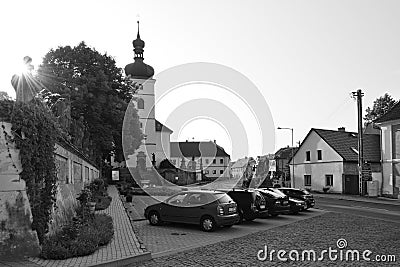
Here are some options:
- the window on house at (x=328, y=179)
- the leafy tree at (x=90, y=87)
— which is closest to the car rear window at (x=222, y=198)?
the leafy tree at (x=90, y=87)

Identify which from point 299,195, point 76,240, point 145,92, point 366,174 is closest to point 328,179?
point 366,174

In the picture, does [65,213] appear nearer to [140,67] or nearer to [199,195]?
[199,195]

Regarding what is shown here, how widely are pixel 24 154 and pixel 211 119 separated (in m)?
11.2

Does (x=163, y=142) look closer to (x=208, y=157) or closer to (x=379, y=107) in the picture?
(x=208, y=157)

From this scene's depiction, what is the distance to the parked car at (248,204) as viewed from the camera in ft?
56.4

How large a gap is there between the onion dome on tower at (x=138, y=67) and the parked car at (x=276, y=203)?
5056cm

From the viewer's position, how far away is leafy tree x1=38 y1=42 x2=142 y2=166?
33.1 meters

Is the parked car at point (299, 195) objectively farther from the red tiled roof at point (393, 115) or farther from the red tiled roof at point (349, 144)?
the red tiled roof at point (349, 144)

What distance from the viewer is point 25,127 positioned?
9.48 meters

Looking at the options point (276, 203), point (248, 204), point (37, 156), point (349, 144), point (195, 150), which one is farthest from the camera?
point (195, 150)

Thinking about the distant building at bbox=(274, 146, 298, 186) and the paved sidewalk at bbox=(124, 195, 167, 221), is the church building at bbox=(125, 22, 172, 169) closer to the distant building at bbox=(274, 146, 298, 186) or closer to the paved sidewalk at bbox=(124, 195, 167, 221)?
the distant building at bbox=(274, 146, 298, 186)

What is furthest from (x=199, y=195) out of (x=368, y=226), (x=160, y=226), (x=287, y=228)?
(x=368, y=226)

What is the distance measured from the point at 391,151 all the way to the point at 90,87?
26.5m

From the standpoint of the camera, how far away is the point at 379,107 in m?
65.6
